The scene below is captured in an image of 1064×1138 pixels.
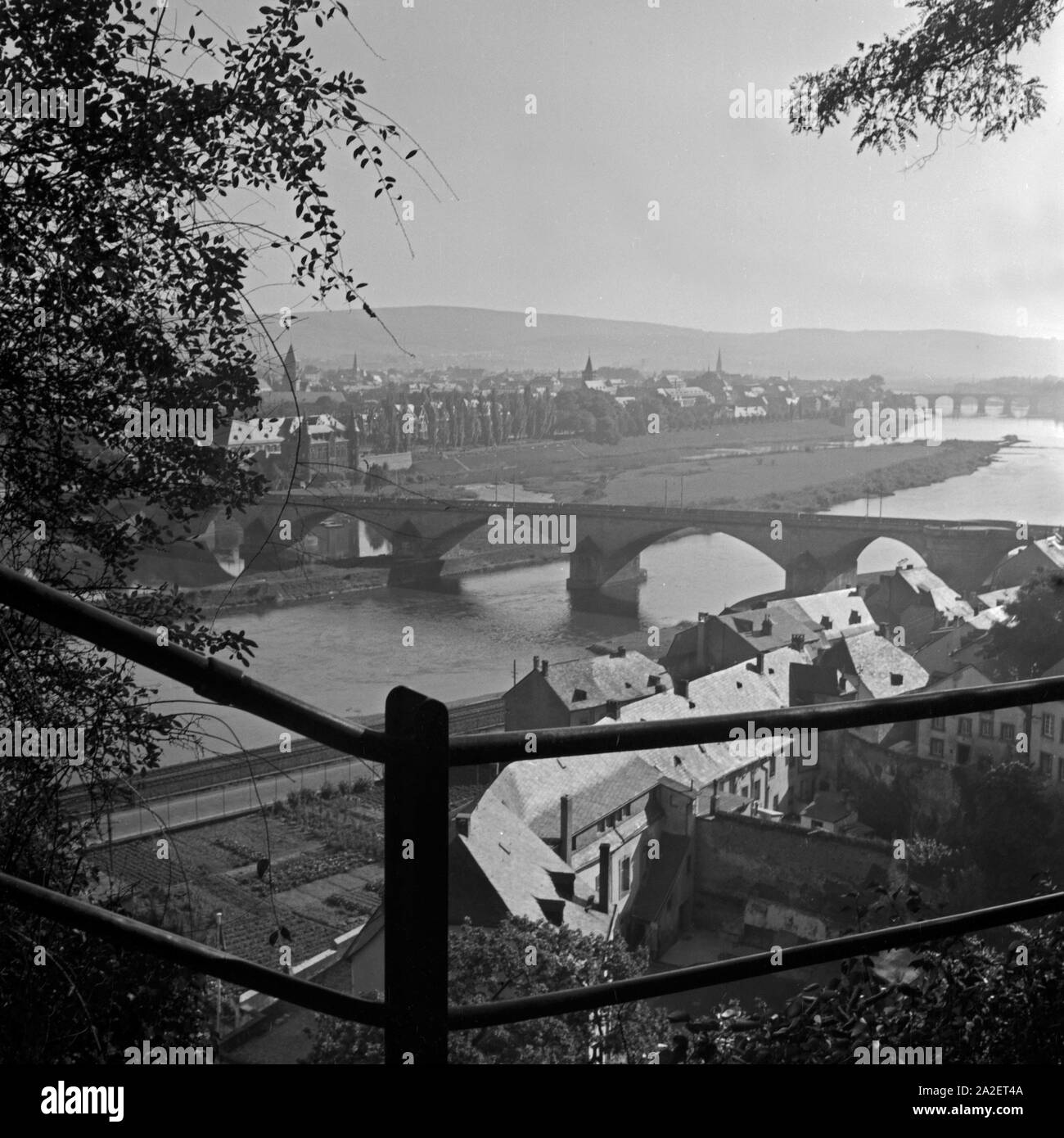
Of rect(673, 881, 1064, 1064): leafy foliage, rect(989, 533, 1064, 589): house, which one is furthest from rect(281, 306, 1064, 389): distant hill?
rect(673, 881, 1064, 1064): leafy foliage

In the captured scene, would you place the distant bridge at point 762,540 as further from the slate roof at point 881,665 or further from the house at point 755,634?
the slate roof at point 881,665

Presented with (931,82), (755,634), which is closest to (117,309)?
(931,82)

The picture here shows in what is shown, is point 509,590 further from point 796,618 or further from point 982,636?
point 982,636

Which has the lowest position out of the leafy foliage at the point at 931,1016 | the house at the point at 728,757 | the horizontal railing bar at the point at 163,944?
the house at the point at 728,757

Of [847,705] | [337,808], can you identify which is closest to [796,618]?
[337,808]

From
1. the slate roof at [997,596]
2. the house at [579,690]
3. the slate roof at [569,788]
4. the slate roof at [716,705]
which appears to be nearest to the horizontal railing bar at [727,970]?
the slate roof at [569,788]

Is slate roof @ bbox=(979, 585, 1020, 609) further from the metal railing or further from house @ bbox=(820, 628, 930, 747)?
the metal railing
